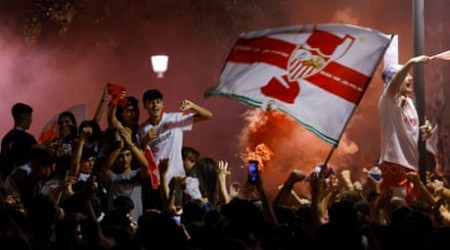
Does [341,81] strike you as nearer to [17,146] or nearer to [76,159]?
[76,159]

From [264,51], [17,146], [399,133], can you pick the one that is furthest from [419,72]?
[17,146]

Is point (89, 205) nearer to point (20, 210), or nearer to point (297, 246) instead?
point (20, 210)

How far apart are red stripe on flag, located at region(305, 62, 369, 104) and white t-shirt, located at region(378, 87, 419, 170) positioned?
1828 mm

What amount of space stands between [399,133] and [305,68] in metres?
2.05

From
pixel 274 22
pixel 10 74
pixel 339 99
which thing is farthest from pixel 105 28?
pixel 339 99

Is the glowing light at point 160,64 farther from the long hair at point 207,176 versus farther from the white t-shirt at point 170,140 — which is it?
the long hair at point 207,176

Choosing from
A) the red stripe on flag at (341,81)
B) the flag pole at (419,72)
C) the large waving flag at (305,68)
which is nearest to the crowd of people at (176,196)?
the flag pole at (419,72)

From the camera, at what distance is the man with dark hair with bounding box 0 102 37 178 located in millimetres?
9977

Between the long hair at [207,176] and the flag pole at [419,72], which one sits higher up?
the flag pole at [419,72]

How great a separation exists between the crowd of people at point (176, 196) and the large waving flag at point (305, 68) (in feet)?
2.04

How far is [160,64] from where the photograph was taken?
15.9 metres

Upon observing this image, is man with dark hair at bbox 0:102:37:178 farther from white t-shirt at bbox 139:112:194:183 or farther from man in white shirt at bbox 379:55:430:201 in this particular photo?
man in white shirt at bbox 379:55:430:201

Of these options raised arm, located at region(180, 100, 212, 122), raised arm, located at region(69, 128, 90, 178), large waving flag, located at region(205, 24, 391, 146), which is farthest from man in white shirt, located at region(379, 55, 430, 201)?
raised arm, located at region(69, 128, 90, 178)

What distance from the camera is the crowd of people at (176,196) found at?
250 inches
